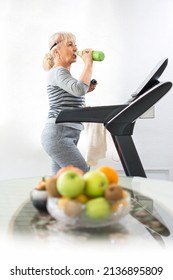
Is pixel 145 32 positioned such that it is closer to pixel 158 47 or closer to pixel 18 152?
Result: pixel 158 47

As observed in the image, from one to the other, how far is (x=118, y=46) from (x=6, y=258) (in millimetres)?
2845

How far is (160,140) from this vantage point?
3525 millimetres

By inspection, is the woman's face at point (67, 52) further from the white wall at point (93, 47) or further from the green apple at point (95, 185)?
the green apple at point (95, 185)

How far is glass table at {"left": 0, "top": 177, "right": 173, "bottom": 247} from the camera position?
2.98 feet

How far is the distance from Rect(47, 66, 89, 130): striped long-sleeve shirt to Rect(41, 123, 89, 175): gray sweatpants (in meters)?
0.06

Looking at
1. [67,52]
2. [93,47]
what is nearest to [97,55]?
[67,52]

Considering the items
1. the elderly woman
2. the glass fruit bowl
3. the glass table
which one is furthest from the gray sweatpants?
the glass fruit bowl

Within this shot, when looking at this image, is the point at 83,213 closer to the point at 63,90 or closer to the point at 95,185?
the point at 95,185

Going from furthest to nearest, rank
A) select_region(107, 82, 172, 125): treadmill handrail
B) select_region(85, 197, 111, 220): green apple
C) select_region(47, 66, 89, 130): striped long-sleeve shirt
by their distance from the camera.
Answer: select_region(47, 66, 89, 130): striped long-sleeve shirt → select_region(107, 82, 172, 125): treadmill handrail → select_region(85, 197, 111, 220): green apple

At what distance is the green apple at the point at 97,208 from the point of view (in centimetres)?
91

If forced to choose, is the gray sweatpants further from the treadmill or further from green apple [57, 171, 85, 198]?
green apple [57, 171, 85, 198]

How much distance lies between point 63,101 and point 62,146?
0.25 m

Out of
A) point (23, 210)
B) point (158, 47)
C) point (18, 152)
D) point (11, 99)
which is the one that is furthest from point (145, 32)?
point (23, 210)

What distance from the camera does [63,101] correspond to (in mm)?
2131
